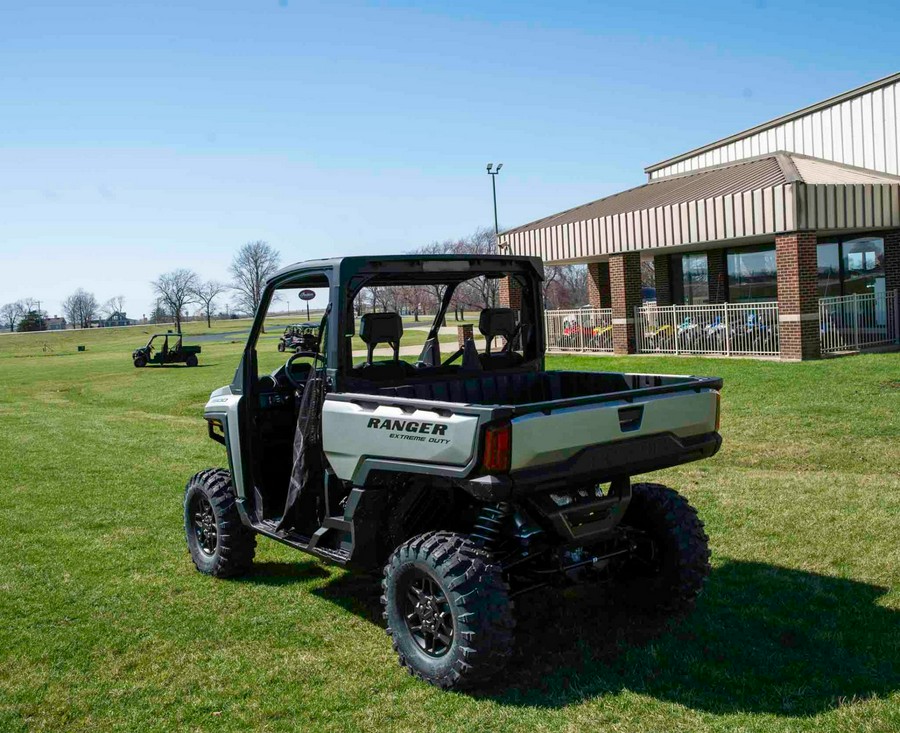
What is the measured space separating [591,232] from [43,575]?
785 inches

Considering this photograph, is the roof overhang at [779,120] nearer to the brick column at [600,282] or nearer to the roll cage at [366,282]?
the brick column at [600,282]

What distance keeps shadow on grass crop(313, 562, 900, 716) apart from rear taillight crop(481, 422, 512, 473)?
1.14 metres

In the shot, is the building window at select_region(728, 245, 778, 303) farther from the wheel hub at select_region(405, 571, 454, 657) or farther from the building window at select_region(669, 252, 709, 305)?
the wheel hub at select_region(405, 571, 454, 657)

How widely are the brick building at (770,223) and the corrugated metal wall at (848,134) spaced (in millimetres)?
28

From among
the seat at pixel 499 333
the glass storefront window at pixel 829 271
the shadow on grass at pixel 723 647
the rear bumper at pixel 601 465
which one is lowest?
the shadow on grass at pixel 723 647

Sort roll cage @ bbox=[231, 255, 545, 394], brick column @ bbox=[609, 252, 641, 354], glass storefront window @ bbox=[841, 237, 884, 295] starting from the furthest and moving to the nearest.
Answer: brick column @ bbox=[609, 252, 641, 354] → glass storefront window @ bbox=[841, 237, 884, 295] → roll cage @ bbox=[231, 255, 545, 394]

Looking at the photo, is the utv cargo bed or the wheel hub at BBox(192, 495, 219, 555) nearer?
the utv cargo bed

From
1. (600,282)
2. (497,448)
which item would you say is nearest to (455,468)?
(497,448)

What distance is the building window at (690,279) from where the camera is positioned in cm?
2680

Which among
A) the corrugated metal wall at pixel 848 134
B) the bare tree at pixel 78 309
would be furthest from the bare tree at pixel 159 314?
the corrugated metal wall at pixel 848 134

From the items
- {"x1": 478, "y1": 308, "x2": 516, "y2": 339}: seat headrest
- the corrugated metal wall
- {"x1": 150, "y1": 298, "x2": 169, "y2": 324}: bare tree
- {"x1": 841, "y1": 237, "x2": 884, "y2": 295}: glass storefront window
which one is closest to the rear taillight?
{"x1": 478, "y1": 308, "x2": 516, "y2": 339}: seat headrest

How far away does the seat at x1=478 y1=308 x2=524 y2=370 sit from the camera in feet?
20.3

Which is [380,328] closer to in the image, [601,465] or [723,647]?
[601,465]

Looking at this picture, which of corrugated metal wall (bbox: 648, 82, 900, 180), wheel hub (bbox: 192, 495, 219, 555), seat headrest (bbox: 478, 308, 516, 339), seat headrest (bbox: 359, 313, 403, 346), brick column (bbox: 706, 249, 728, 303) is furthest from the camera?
brick column (bbox: 706, 249, 728, 303)
